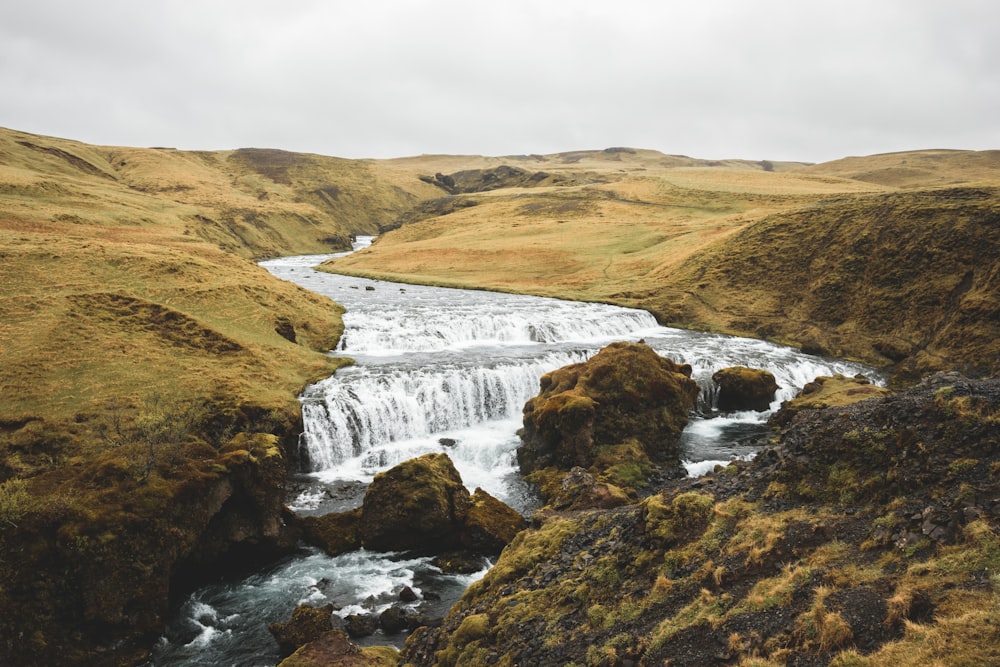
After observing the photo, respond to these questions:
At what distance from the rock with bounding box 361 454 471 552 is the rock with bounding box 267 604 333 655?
4439mm

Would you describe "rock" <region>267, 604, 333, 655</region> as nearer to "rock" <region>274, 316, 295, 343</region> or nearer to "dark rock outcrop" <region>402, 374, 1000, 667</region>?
"dark rock outcrop" <region>402, 374, 1000, 667</region>

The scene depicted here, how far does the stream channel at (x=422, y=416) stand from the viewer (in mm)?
17641

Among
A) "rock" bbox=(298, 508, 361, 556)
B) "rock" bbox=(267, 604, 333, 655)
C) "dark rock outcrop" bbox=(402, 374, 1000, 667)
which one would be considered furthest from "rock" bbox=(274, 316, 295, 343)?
"dark rock outcrop" bbox=(402, 374, 1000, 667)

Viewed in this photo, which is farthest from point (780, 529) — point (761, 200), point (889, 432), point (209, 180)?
point (209, 180)

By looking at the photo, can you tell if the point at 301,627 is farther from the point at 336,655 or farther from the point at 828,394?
the point at 828,394

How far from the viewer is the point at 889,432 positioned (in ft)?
38.4

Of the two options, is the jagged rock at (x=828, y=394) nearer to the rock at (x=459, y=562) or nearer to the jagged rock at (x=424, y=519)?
the jagged rock at (x=424, y=519)

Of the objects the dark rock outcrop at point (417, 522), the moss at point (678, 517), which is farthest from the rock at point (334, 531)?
the moss at point (678, 517)

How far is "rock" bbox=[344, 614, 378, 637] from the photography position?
16.1 meters

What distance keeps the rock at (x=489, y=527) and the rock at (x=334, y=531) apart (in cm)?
430

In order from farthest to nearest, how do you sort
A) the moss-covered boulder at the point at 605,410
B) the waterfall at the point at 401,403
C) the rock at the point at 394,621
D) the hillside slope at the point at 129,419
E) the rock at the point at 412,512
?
the waterfall at the point at 401,403
the moss-covered boulder at the point at 605,410
the rock at the point at 412,512
the rock at the point at 394,621
the hillside slope at the point at 129,419

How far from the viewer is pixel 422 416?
32.2 meters

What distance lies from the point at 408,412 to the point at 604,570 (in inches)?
833

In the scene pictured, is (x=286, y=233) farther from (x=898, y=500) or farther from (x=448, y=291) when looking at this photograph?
(x=898, y=500)
